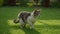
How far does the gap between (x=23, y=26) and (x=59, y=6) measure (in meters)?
12.9

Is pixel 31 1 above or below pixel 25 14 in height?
below

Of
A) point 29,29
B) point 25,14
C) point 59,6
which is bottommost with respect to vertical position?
point 59,6

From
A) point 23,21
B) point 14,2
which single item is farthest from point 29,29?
point 14,2

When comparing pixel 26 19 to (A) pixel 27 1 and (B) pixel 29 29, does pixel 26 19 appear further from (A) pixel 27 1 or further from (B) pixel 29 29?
(A) pixel 27 1

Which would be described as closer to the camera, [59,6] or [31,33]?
[31,33]

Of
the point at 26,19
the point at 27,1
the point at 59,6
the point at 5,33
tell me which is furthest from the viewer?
the point at 27,1

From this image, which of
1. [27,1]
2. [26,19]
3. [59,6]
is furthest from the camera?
[27,1]

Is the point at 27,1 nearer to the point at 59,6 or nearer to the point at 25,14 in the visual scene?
the point at 59,6

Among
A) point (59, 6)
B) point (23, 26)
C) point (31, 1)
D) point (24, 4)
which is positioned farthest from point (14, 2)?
point (23, 26)

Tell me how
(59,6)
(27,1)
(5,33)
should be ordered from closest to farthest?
(5,33) → (59,6) → (27,1)

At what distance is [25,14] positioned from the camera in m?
8.15

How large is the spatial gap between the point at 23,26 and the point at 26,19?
18.8 inches

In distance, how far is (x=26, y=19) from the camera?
26.1 ft

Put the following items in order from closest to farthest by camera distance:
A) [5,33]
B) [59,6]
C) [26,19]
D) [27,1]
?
[5,33] < [26,19] < [59,6] < [27,1]
